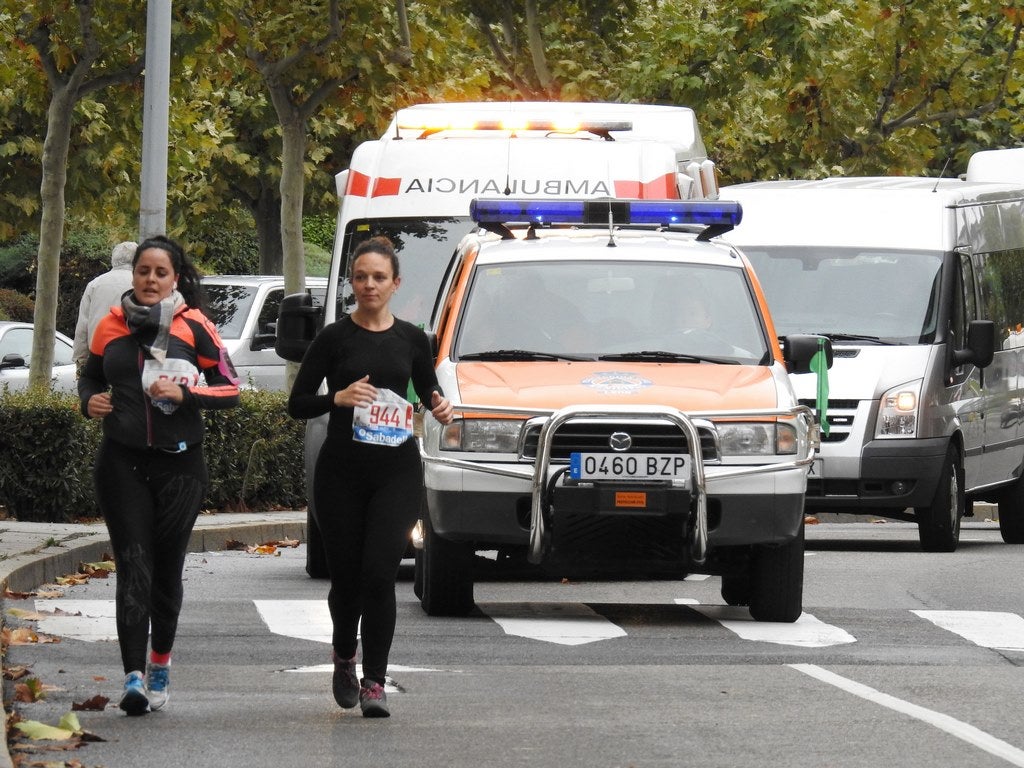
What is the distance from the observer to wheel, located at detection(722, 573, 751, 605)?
12.6m

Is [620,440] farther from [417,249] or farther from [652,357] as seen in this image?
[417,249]

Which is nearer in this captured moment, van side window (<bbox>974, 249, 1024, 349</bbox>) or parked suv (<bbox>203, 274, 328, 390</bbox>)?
van side window (<bbox>974, 249, 1024, 349</bbox>)

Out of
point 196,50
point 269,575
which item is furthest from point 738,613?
point 196,50

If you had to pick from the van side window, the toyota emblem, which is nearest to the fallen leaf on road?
the toyota emblem

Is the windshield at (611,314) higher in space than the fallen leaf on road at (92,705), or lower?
higher

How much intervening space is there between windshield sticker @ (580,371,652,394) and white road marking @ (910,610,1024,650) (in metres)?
1.91

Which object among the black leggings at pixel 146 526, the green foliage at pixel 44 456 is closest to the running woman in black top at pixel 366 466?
the black leggings at pixel 146 526

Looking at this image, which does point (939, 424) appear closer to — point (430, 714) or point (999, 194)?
point (999, 194)

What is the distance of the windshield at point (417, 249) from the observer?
47.3 feet

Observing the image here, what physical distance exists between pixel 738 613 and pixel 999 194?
7.86 metres

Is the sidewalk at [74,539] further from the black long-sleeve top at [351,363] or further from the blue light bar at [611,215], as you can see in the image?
the blue light bar at [611,215]

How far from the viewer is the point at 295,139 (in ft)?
74.1

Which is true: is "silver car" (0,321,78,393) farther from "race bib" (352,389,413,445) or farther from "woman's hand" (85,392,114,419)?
"race bib" (352,389,413,445)

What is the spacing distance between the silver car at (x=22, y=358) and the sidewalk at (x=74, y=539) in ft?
19.5
